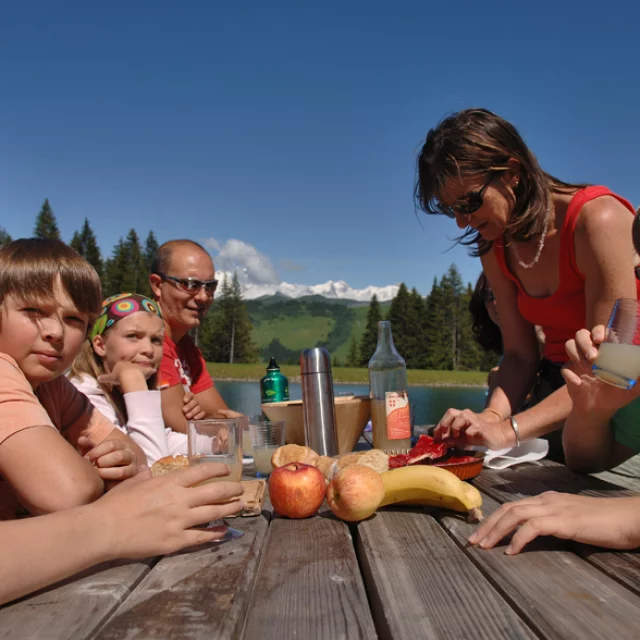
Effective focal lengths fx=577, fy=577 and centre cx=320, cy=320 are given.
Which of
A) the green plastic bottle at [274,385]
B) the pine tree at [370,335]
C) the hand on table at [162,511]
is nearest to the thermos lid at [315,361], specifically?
the green plastic bottle at [274,385]

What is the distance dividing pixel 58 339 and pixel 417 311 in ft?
205

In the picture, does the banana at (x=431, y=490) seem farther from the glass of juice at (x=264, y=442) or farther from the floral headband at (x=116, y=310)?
the floral headband at (x=116, y=310)

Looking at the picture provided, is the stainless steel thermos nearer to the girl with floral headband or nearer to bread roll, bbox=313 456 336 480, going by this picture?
bread roll, bbox=313 456 336 480

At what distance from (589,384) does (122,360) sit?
239 centimetres

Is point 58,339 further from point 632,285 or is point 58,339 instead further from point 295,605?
point 632,285

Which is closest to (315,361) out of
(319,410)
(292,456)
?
(319,410)

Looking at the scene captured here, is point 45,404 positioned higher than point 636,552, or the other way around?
point 45,404

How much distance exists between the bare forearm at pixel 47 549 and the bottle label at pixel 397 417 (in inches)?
65.7

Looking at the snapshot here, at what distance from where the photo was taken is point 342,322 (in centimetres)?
19038

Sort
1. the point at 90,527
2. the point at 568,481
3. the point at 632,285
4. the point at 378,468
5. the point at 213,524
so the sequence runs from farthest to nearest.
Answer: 1. the point at 632,285
2. the point at 568,481
3. the point at 378,468
4. the point at 213,524
5. the point at 90,527

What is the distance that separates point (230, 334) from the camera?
70.8 meters

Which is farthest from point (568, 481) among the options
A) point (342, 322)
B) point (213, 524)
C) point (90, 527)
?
point (342, 322)

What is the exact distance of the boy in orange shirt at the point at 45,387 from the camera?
1.43 meters

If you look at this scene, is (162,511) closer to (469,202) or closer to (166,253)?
(469,202)
